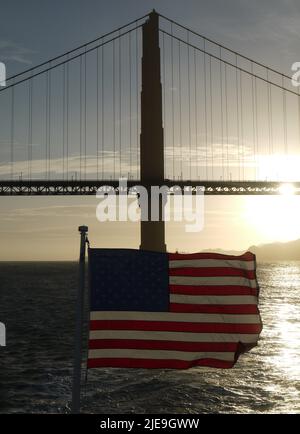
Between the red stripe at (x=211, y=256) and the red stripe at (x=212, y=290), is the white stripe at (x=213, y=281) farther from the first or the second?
the red stripe at (x=211, y=256)

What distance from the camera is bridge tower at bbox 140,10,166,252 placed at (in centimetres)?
6022

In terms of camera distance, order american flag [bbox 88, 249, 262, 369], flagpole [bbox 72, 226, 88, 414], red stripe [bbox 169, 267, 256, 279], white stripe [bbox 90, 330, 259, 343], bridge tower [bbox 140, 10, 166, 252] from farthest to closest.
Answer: bridge tower [bbox 140, 10, 166, 252]
red stripe [bbox 169, 267, 256, 279]
white stripe [bbox 90, 330, 259, 343]
american flag [bbox 88, 249, 262, 369]
flagpole [bbox 72, 226, 88, 414]

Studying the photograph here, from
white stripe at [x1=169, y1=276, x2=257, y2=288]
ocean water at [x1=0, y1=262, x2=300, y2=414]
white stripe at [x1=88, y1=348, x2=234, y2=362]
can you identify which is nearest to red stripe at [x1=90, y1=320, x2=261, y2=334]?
white stripe at [x1=88, y1=348, x2=234, y2=362]

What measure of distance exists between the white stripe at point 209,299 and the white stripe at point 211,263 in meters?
0.35

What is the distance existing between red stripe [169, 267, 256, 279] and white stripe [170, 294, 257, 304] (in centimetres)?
25

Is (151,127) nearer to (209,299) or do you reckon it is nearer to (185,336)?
(209,299)

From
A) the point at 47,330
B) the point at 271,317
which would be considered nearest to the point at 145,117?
the point at 271,317

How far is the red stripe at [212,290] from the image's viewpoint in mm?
6098

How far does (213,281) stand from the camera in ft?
20.3

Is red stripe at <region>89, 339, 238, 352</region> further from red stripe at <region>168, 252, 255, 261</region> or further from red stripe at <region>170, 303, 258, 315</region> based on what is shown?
red stripe at <region>168, 252, 255, 261</region>

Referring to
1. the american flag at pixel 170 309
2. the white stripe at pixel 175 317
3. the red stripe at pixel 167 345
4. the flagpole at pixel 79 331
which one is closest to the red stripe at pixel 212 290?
the american flag at pixel 170 309

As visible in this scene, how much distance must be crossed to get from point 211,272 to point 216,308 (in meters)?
0.42

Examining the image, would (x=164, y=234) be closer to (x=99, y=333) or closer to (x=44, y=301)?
(x=44, y=301)
